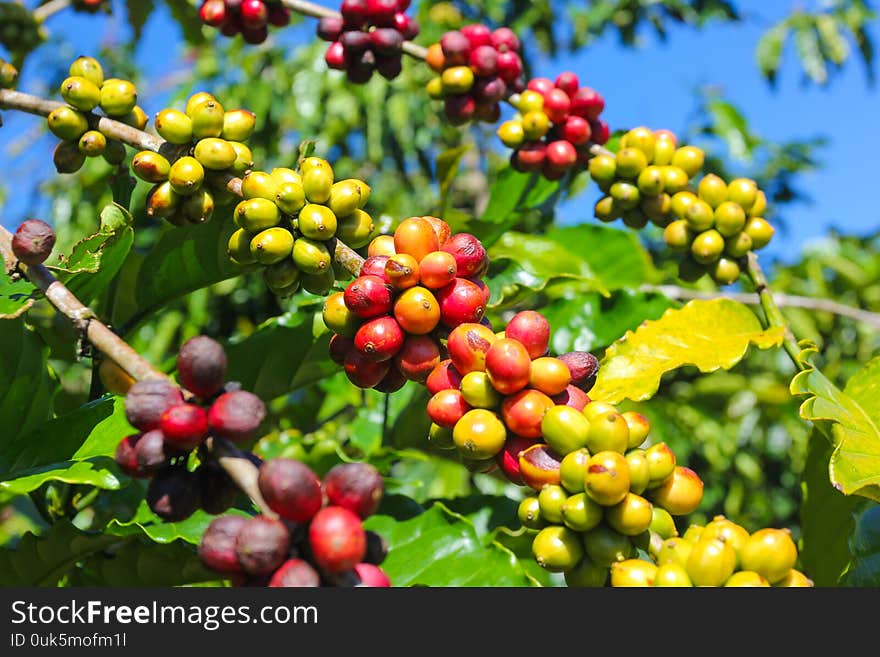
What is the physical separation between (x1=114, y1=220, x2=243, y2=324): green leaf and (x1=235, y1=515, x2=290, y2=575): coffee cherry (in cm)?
93

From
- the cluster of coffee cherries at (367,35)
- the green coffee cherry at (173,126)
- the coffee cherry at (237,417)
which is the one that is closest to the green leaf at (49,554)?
the green coffee cherry at (173,126)

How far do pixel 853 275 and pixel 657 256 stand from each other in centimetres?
121

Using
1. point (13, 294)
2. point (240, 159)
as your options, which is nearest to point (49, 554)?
point (13, 294)

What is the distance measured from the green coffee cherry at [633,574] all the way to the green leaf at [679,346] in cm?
43

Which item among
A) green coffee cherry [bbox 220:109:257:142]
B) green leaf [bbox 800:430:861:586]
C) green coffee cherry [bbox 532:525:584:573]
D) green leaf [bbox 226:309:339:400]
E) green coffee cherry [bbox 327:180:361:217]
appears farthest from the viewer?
green leaf [bbox 226:309:339:400]

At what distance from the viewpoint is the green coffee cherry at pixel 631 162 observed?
1.51 metres

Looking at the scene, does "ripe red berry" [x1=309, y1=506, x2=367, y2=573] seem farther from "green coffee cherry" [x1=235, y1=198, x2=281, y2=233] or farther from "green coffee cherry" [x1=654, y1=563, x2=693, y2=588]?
"green coffee cherry" [x1=235, y1=198, x2=281, y2=233]

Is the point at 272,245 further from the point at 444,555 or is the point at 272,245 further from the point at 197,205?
the point at 444,555

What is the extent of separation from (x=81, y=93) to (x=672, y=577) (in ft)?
3.41

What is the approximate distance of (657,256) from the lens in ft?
13.5

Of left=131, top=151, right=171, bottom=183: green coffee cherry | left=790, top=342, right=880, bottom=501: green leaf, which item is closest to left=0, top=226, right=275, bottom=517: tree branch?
left=131, top=151, right=171, bottom=183: green coffee cherry

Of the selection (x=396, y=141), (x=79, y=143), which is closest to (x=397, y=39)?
(x=79, y=143)

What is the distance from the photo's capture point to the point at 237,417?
2.32ft

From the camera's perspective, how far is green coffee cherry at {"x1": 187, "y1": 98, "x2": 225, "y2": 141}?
3.74 feet
